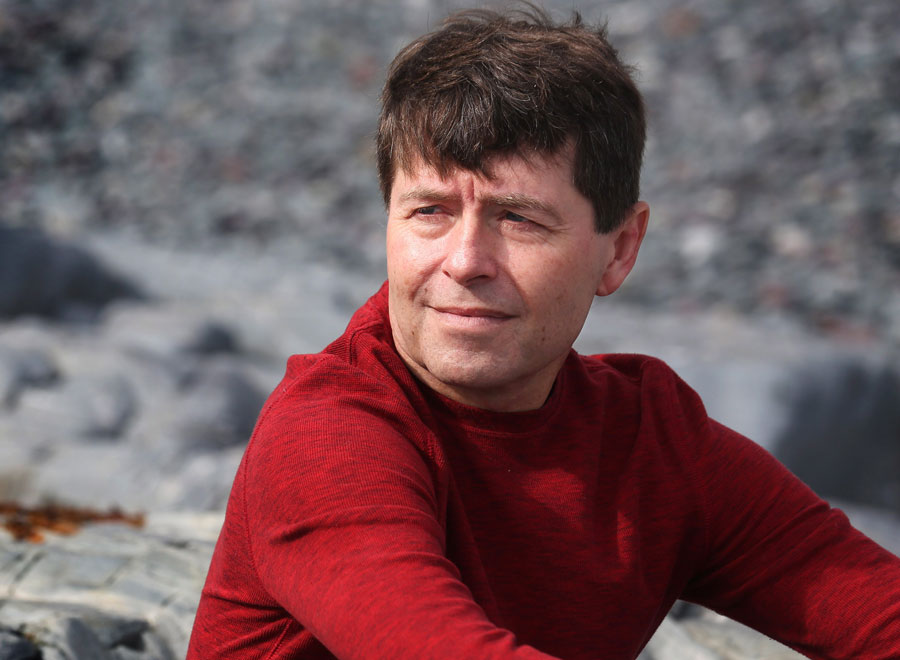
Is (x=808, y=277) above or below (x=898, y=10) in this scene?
below

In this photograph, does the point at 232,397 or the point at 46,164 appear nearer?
the point at 232,397

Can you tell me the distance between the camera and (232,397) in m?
2.87

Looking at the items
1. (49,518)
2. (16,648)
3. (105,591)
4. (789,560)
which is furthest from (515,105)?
(49,518)

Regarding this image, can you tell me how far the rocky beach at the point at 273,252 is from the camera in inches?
92.4

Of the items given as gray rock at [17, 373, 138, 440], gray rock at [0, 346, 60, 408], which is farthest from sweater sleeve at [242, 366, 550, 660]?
gray rock at [0, 346, 60, 408]

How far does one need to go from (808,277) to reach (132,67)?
331cm

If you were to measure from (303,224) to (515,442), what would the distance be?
3.61 metres

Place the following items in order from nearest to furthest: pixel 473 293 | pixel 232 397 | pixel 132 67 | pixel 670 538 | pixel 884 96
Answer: pixel 473 293 → pixel 670 538 → pixel 232 397 → pixel 884 96 → pixel 132 67

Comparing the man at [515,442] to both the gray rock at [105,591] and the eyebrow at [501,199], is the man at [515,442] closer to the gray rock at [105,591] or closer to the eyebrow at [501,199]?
the eyebrow at [501,199]

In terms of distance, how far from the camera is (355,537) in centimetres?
81

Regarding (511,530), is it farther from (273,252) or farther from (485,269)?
(273,252)

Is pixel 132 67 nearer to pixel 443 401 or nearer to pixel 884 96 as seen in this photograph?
pixel 884 96

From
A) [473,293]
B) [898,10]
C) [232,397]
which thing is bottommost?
[232,397]

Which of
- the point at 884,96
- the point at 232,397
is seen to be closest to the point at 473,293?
the point at 232,397
